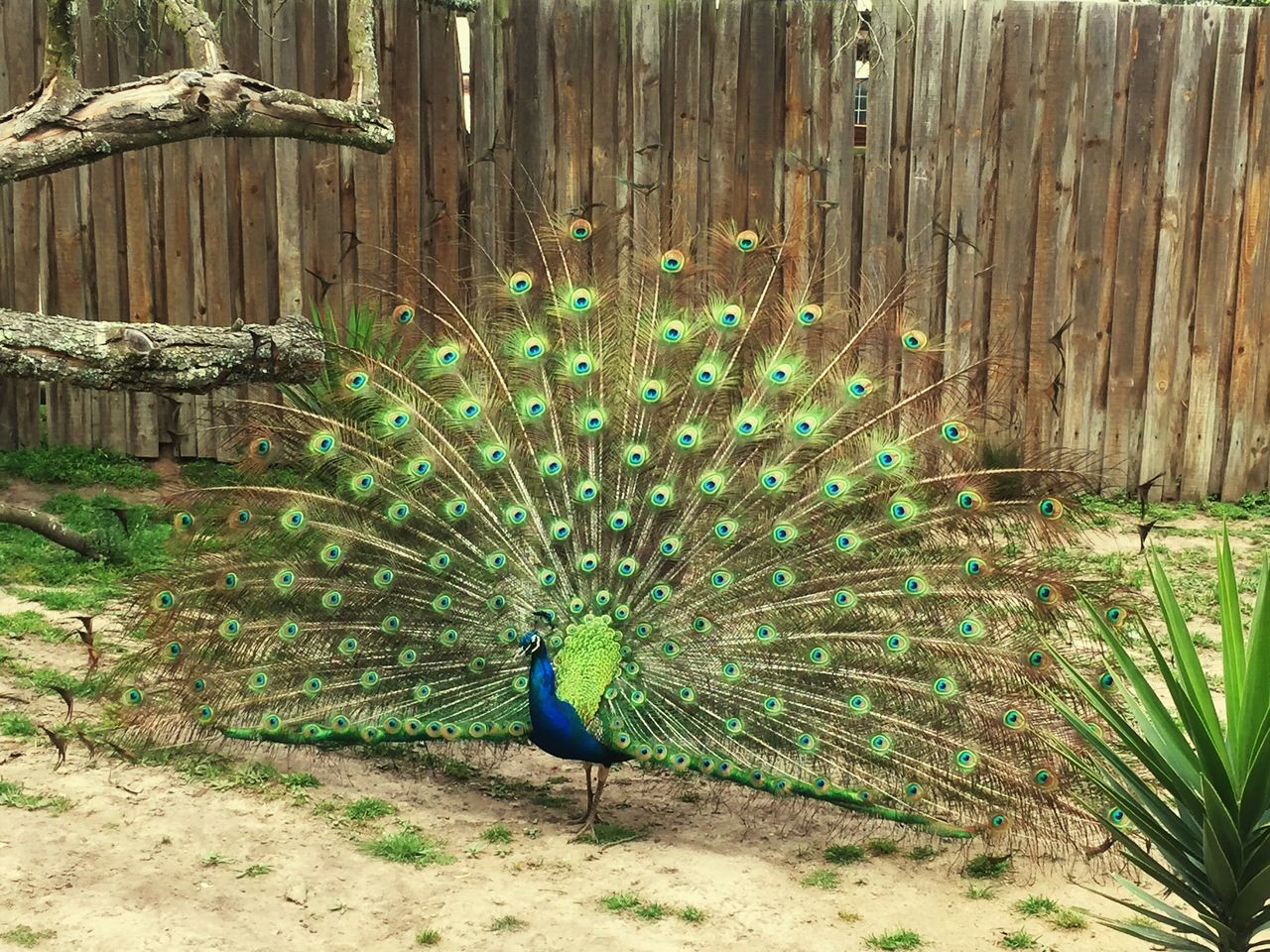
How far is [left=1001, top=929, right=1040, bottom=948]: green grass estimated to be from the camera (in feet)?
14.9

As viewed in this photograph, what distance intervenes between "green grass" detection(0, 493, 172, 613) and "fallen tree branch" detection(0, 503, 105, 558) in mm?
68

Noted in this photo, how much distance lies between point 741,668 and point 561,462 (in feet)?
3.46

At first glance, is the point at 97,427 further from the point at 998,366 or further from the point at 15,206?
the point at 998,366

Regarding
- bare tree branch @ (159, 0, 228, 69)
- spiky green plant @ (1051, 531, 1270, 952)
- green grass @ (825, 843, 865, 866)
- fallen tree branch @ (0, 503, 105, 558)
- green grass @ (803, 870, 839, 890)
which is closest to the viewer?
spiky green plant @ (1051, 531, 1270, 952)

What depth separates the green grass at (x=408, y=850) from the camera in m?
5.02

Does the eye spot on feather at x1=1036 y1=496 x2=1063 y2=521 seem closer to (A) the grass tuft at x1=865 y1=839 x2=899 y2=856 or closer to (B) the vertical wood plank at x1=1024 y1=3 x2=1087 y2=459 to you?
(A) the grass tuft at x1=865 y1=839 x2=899 y2=856

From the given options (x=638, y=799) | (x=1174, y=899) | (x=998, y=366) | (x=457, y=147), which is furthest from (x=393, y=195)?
(x=1174, y=899)

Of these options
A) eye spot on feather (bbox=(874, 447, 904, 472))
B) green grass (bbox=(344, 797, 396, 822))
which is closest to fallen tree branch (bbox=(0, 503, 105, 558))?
green grass (bbox=(344, 797, 396, 822))

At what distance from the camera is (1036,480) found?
17.6 feet

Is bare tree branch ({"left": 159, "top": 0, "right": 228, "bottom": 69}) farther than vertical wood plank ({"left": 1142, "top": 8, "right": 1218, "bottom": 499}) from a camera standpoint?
No

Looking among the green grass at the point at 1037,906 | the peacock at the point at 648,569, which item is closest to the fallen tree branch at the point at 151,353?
the peacock at the point at 648,569

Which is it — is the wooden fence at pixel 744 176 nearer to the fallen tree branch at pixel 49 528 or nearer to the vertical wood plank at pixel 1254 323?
the vertical wood plank at pixel 1254 323

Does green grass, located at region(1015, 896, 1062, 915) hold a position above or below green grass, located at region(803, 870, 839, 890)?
below

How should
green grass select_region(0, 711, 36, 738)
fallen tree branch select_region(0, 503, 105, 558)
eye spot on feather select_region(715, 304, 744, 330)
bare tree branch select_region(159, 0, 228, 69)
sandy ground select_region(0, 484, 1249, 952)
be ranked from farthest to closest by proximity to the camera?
fallen tree branch select_region(0, 503, 105, 558) → bare tree branch select_region(159, 0, 228, 69) → eye spot on feather select_region(715, 304, 744, 330) → green grass select_region(0, 711, 36, 738) → sandy ground select_region(0, 484, 1249, 952)
